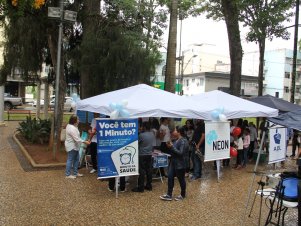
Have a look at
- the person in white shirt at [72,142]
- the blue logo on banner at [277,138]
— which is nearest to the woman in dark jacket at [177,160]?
the blue logo on banner at [277,138]

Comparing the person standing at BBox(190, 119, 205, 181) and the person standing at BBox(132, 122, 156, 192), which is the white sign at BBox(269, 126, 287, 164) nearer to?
the person standing at BBox(190, 119, 205, 181)

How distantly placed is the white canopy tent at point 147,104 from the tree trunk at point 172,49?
12.9 ft

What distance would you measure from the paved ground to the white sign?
1.12 m

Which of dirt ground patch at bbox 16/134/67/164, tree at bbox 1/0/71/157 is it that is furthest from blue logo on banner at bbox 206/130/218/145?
tree at bbox 1/0/71/157

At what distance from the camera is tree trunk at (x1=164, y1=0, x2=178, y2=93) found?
14641mm

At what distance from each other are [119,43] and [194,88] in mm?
49988

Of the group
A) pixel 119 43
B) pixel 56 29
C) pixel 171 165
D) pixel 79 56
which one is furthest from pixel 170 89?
pixel 171 165

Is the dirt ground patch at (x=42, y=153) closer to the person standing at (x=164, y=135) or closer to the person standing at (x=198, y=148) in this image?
the person standing at (x=164, y=135)

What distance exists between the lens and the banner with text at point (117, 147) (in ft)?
27.4

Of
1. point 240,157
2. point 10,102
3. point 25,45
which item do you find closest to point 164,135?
point 240,157

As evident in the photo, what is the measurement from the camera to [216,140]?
34.8ft

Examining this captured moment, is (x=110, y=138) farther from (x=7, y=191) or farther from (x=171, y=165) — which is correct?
(x=7, y=191)

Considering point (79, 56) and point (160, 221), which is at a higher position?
point (79, 56)

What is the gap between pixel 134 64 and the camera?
14.5 m
